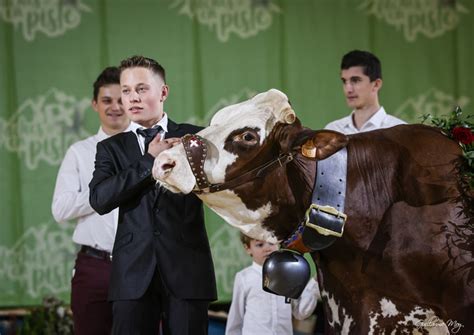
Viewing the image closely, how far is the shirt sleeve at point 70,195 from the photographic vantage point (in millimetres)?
3834

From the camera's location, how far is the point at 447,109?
5.70m

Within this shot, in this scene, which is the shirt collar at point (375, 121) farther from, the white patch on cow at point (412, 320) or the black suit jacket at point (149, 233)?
the white patch on cow at point (412, 320)

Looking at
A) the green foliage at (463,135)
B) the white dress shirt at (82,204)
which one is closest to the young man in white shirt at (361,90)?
the white dress shirt at (82,204)

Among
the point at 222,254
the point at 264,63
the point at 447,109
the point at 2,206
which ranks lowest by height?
the point at 222,254

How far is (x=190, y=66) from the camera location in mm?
5449

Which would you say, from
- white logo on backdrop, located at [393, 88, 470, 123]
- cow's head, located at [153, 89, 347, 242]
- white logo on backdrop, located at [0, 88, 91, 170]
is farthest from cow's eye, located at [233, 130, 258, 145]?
white logo on backdrop, located at [393, 88, 470, 123]

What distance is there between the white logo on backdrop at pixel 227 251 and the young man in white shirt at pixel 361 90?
1246 mm

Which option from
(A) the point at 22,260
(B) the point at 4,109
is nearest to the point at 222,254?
(A) the point at 22,260

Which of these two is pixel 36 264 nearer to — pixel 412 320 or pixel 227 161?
pixel 227 161

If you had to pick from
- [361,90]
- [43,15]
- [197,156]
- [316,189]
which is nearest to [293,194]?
[316,189]

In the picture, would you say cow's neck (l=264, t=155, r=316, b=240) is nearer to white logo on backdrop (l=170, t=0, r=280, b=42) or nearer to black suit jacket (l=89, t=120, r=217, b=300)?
black suit jacket (l=89, t=120, r=217, b=300)

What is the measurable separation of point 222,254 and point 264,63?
4.29 ft

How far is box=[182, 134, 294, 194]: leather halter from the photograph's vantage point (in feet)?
8.16

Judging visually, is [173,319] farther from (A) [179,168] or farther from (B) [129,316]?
(A) [179,168]
